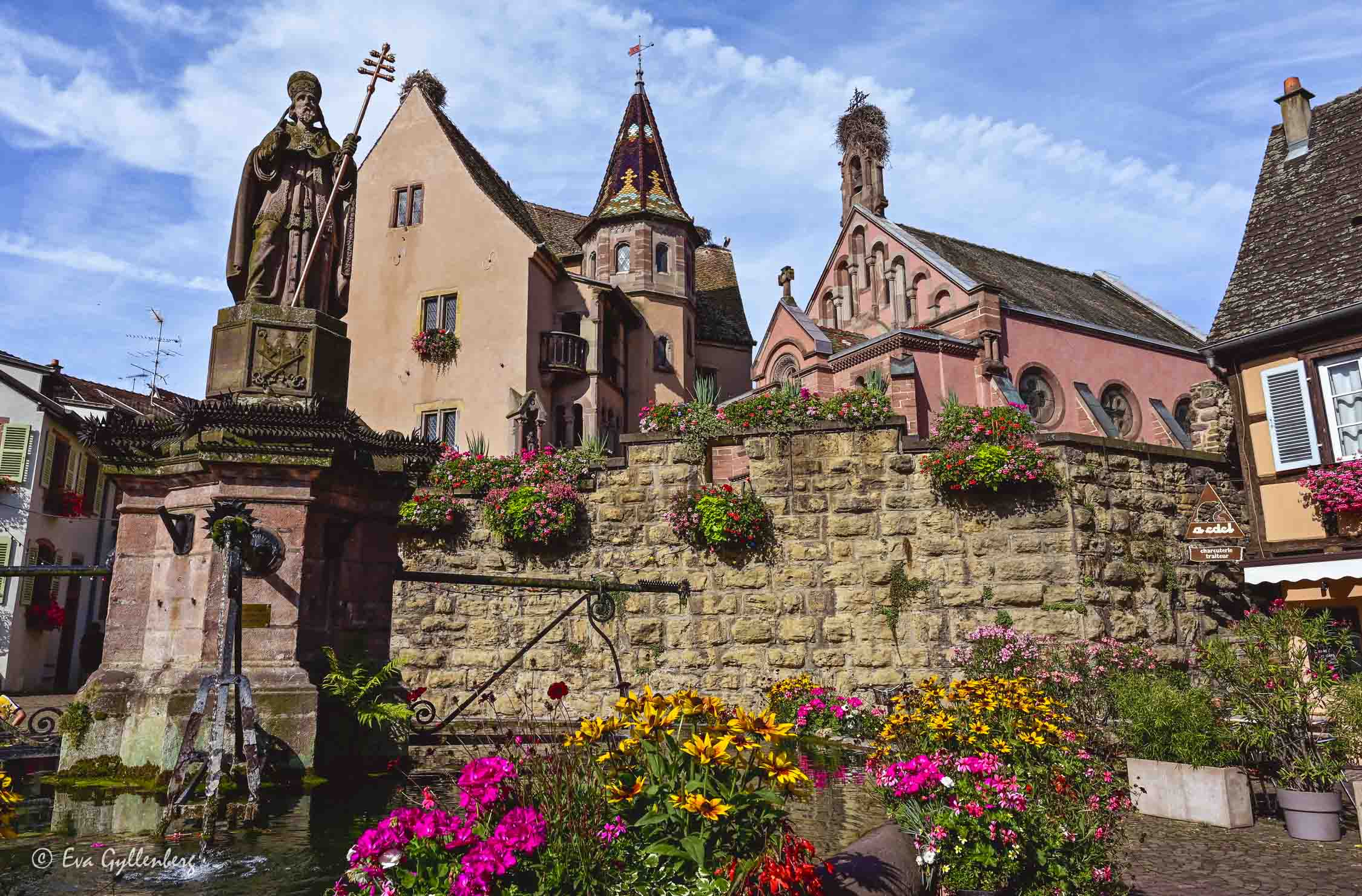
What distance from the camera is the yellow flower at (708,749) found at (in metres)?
3.28

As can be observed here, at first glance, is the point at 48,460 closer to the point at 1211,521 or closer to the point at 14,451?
the point at 14,451

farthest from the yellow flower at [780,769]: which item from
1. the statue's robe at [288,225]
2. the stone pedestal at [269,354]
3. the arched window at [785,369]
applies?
the arched window at [785,369]

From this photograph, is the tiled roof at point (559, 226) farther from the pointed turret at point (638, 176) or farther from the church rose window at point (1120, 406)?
the church rose window at point (1120, 406)

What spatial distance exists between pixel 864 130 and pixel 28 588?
1271 inches

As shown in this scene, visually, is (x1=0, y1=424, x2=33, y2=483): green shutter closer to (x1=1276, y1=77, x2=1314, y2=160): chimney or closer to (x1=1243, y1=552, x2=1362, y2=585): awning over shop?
(x1=1243, y1=552, x2=1362, y2=585): awning over shop

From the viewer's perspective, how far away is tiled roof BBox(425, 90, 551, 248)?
26.8m

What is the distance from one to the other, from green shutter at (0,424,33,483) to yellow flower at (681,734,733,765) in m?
29.5

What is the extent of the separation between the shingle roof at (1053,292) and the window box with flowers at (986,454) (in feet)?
49.8

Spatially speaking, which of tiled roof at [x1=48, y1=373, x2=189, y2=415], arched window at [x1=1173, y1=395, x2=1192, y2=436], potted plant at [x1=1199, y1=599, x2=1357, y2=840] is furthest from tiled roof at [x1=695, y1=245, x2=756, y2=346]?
potted plant at [x1=1199, y1=599, x2=1357, y2=840]

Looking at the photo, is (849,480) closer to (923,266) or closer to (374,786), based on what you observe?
(374,786)

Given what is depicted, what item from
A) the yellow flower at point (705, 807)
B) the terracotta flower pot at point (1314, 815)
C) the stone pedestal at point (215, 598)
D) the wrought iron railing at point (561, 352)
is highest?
the wrought iron railing at point (561, 352)

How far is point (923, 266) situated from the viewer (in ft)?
96.7

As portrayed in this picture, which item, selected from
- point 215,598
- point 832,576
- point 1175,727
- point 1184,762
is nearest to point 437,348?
point 832,576

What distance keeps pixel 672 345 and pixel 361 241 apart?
1033cm
